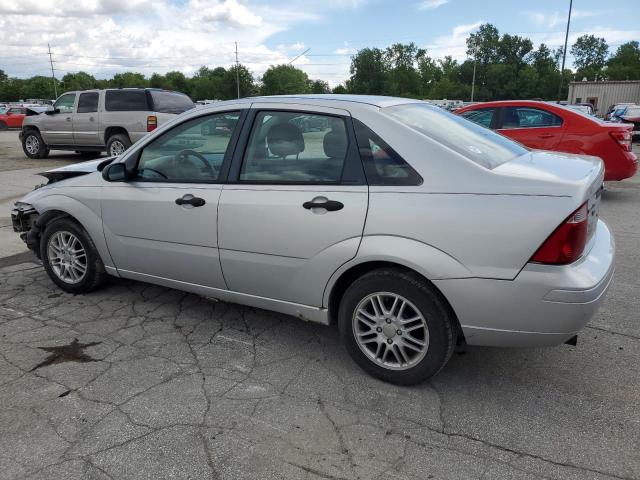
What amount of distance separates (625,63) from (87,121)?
4791 inches

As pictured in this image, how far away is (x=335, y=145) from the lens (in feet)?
10.5

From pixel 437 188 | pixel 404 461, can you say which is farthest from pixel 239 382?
pixel 437 188

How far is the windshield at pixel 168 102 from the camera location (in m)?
12.9

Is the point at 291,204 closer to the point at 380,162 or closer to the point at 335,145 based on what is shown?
the point at 335,145

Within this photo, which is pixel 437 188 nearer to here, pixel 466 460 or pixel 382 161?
pixel 382 161

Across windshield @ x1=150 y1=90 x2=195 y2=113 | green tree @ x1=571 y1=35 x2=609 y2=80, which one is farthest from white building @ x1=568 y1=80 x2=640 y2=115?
green tree @ x1=571 y1=35 x2=609 y2=80

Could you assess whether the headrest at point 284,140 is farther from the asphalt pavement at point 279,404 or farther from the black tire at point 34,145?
the black tire at point 34,145

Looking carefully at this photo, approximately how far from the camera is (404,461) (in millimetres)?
2467

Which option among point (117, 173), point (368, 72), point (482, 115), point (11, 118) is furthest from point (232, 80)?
point (117, 173)

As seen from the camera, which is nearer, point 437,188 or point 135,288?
point 437,188

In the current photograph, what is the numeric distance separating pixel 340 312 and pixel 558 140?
22.8 ft

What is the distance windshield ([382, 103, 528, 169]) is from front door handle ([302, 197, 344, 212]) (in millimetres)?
620

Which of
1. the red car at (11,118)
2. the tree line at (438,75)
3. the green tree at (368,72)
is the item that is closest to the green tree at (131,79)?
the tree line at (438,75)

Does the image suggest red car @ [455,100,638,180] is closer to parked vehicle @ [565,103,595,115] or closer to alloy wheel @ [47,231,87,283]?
parked vehicle @ [565,103,595,115]
